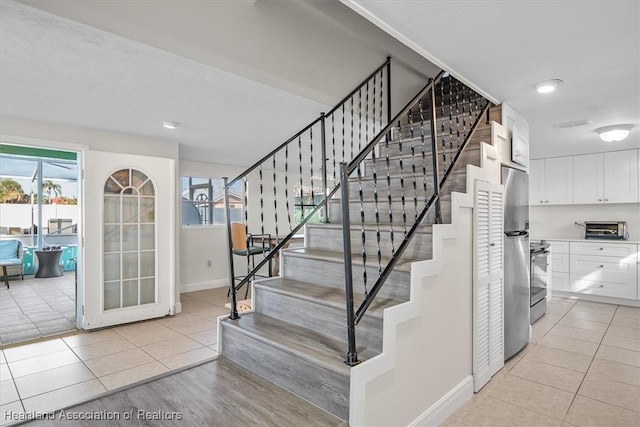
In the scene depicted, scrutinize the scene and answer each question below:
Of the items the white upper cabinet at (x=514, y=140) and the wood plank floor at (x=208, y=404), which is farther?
the white upper cabinet at (x=514, y=140)

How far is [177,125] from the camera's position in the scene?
380cm

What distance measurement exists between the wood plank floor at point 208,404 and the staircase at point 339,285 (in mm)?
84

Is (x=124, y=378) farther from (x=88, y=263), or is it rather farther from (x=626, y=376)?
(x=626, y=376)

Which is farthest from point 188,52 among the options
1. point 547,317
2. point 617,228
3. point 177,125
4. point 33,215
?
point 33,215

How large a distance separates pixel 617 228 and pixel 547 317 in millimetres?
2194

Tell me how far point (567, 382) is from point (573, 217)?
14.7ft

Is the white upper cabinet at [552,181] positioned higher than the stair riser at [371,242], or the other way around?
the white upper cabinet at [552,181]

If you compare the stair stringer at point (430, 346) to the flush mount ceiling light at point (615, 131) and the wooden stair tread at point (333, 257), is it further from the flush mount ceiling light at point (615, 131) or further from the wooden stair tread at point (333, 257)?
the flush mount ceiling light at point (615, 131)

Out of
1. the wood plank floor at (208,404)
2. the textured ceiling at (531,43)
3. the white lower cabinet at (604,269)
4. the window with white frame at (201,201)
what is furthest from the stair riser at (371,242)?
the white lower cabinet at (604,269)

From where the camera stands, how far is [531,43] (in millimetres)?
2018

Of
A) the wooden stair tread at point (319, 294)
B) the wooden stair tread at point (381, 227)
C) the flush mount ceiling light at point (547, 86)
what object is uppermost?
the flush mount ceiling light at point (547, 86)

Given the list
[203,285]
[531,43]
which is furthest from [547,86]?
[203,285]

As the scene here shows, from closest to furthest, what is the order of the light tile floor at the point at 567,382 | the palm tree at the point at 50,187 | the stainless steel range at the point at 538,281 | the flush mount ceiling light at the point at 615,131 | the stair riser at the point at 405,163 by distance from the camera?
the light tile floor at the point at 567,382 → the stair riser at the point at 405,163 → the flush mount ceiling light at the point at 615,131 → the stainless steel range at the point at 538,281 → the palm tree at the point at 50,187

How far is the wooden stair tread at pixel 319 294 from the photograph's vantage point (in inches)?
77.7
